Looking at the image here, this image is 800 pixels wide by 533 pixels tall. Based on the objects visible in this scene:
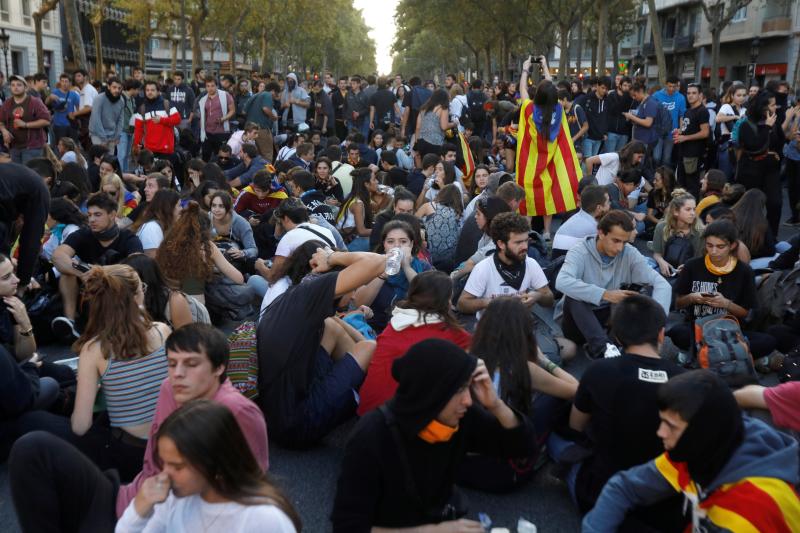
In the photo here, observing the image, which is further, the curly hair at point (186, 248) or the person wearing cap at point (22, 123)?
the person wearing cap at point (22, 123)

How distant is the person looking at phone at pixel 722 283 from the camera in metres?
6.00

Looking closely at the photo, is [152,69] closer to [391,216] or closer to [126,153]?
[126,153]

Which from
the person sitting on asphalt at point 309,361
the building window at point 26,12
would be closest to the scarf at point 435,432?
the person sitting on asphalt at point 309,361

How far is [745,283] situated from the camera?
241 inches

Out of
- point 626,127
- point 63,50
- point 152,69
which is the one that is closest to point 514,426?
point 626,127

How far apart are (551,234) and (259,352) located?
23.4 ft

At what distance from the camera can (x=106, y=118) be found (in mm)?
12992

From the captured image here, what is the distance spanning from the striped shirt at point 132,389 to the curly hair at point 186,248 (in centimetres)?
241

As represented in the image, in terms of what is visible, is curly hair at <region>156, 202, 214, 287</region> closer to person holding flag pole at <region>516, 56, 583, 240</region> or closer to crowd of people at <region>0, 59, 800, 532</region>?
crowd of people at <region>0, 59, 800, 532</region>

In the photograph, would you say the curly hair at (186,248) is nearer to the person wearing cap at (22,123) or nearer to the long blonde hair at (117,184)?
the long blonde hair at (117,184)

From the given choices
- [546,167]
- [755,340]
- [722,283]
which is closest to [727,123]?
[546,167]

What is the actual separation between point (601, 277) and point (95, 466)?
4127 mm

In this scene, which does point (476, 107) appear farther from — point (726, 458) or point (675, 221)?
point (726, 458)

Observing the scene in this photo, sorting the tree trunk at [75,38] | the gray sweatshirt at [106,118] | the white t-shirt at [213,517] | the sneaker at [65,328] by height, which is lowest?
the sneaker at [65,328]
